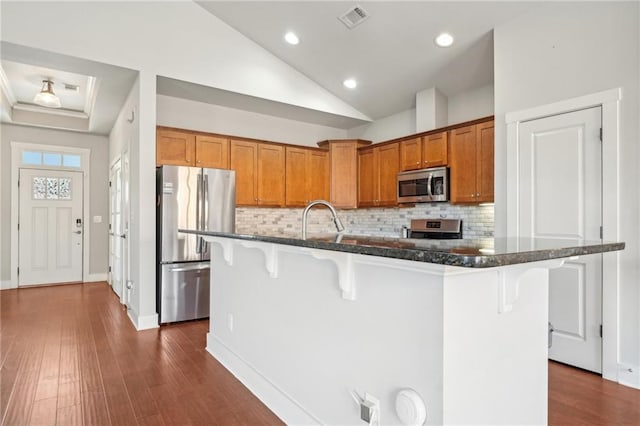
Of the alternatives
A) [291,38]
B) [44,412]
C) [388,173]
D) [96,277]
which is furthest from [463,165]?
[96,277]

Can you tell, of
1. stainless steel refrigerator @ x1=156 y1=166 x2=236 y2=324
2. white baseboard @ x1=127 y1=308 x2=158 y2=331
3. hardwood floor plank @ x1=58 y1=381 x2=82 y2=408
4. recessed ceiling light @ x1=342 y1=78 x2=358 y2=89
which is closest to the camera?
hardwood floor plank @ x1=58 y1=381 x2=82 y2=408

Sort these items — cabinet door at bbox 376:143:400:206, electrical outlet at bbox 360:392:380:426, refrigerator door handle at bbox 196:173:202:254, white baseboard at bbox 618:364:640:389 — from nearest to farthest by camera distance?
electrical outlet at bbox 360:392:380:426 < white baseboard at bbox 618:364:640:389 < refrigerator door handle at bbox 196:173:202:254 < cabinet door at bbox 376:143:400:206

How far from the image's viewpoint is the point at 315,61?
15.7 feet

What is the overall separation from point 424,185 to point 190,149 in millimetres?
2973

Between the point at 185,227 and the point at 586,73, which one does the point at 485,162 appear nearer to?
the point at 586,73

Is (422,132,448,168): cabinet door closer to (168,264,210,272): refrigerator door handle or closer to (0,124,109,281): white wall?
(168,264,210,272): refrigerator door handle

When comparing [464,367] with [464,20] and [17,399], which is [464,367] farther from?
[464,20]

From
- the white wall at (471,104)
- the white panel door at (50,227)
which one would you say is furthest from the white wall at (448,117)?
the white panel door at (50,227)

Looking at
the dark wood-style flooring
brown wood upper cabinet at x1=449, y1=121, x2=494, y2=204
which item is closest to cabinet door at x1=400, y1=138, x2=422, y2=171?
brown wood upper cabinet at x1=449, y1=121, x2=494, y2=204

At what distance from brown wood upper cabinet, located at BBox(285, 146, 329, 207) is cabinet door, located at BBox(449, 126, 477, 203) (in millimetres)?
2097

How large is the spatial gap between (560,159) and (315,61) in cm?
307

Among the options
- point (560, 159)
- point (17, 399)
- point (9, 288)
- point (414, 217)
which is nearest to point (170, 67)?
point (17, 399)

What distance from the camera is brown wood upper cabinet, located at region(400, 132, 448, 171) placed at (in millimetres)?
4499

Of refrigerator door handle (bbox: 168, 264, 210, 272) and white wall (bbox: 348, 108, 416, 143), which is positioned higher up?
white wall (bbox: 348, 108, 416, 143)
